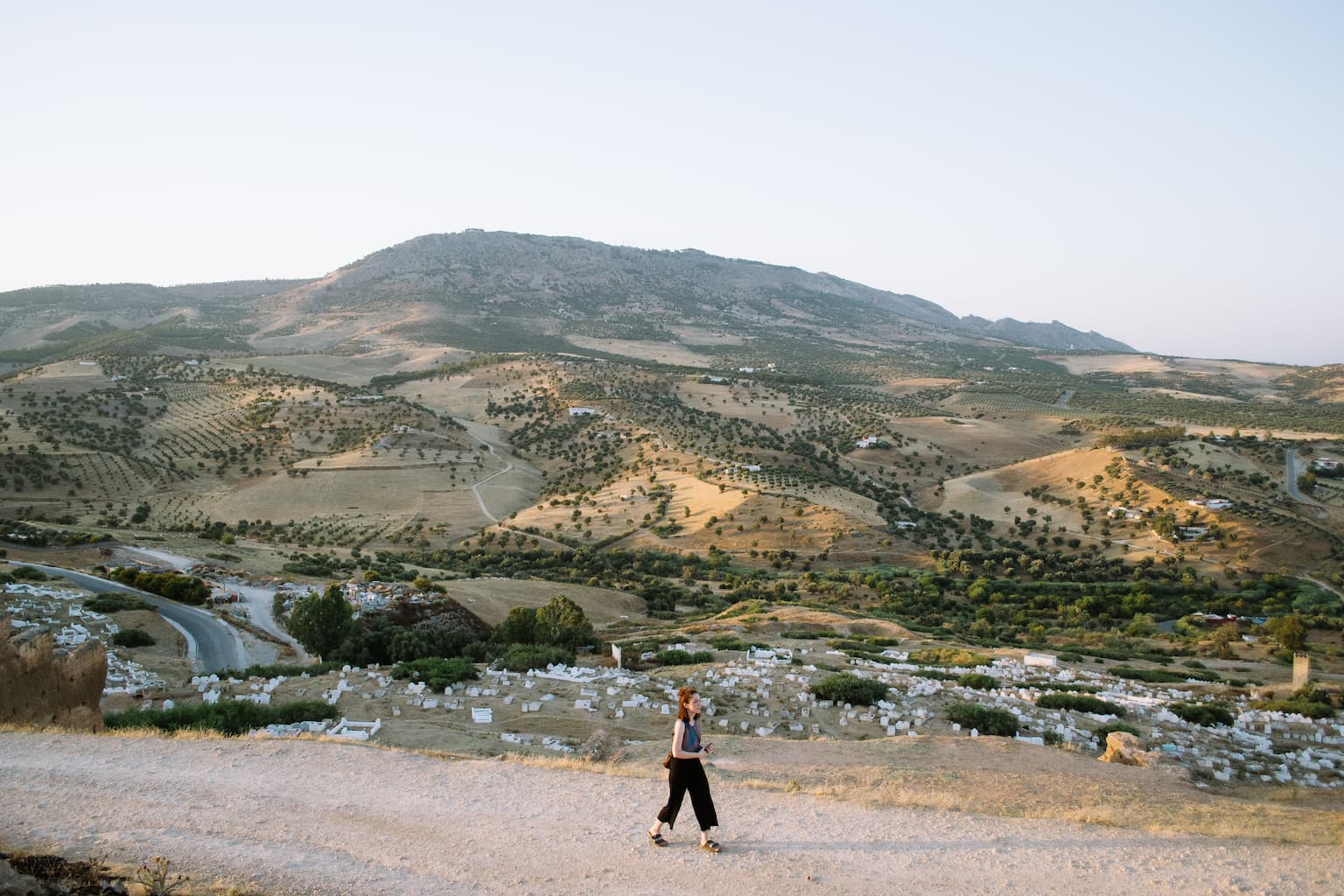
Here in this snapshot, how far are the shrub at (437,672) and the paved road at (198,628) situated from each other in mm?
6350

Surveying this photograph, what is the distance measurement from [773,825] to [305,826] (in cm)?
509

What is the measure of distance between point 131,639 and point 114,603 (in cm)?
390

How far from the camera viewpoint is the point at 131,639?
22844mm

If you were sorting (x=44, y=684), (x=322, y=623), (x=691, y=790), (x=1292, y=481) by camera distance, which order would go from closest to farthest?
(x=691, y=790), (x=44, y=684), (x=322, y=623), (x=1292, y=481)

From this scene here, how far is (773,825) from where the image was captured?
9.30m

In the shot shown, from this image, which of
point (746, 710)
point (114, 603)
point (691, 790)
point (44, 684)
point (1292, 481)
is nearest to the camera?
point (691, 790)

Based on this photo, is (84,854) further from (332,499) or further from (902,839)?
(332,499)

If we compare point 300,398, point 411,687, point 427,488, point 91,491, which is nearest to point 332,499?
point 427,488

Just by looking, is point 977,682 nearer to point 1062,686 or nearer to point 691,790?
point 1062,686

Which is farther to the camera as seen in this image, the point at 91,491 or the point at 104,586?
the point at 91,491

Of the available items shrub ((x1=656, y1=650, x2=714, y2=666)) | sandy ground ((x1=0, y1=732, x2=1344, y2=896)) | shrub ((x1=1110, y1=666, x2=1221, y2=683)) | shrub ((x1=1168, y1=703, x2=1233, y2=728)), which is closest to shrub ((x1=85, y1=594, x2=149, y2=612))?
sandy ground ((x1=0, y1=732, x2=1344, y2=896))

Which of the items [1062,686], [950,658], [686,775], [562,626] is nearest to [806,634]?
[950,658]

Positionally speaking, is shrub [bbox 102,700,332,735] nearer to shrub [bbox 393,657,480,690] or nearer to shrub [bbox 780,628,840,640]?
shrub [bbox 393,657,480,690]

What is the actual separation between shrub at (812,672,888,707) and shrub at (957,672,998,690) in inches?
113
